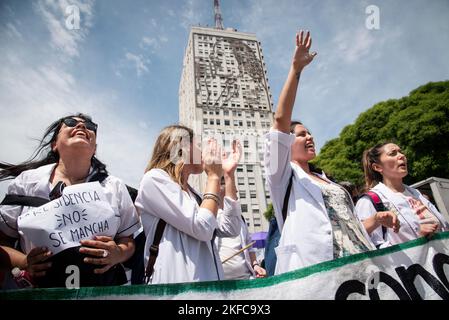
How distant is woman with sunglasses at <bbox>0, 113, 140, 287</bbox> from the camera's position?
1.54 m

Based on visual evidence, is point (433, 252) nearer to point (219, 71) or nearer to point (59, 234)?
point (59, 234)

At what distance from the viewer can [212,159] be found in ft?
7.25

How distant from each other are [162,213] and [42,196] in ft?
2.67

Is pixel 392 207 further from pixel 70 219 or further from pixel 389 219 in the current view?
pixel 70 219

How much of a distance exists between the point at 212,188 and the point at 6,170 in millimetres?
1561

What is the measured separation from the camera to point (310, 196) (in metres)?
2.10

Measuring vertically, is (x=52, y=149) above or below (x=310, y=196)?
above

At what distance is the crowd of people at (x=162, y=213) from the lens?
1607 millimetres

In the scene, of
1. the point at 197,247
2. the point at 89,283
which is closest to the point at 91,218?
the point at 89,283

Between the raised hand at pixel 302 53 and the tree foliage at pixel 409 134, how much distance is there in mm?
12297

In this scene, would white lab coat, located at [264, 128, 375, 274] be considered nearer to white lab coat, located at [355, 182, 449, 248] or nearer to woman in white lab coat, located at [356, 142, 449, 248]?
woman in white lab coat, located at [356, 142, 449, 248]

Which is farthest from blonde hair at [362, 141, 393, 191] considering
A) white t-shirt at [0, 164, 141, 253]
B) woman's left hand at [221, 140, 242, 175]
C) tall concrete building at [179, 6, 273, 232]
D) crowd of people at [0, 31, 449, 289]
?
tall concrete building at [179, 6, 273, 232]

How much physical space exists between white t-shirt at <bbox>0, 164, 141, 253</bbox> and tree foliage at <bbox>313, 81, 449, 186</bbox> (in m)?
13.2
